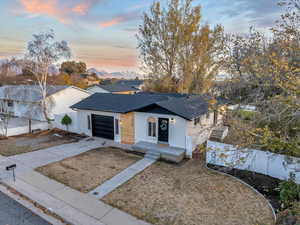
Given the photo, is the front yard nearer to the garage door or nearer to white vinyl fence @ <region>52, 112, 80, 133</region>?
the garage door

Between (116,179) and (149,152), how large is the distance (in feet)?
10.6

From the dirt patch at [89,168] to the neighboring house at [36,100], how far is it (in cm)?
1104

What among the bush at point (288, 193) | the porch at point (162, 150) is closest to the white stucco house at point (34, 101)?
the porch at point (162, 150)

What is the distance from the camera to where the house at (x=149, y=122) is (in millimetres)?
10719

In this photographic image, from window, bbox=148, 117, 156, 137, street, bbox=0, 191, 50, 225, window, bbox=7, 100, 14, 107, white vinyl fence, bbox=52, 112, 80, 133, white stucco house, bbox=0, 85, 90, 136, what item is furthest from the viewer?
window, bbox=7, 100, 14, 107

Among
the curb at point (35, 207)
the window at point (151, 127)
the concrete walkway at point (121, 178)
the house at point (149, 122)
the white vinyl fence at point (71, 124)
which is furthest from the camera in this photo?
the white vinyl fence at point (71, 124)

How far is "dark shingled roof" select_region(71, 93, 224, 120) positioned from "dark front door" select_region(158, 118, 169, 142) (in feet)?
3.39

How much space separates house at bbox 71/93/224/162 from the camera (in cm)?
1072

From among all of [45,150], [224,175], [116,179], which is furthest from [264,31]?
[45,150]

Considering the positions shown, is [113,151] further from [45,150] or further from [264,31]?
[264,31]

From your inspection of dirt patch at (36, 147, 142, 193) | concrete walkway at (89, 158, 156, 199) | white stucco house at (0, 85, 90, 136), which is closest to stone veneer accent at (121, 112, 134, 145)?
dirt patch at (36, 147, 142, 193)

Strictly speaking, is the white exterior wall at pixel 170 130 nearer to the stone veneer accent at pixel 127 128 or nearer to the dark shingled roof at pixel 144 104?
the stone veneer accent at pixel 127 128

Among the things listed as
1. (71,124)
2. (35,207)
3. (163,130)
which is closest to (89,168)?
(35,207)

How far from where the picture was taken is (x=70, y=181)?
7.53 metres
